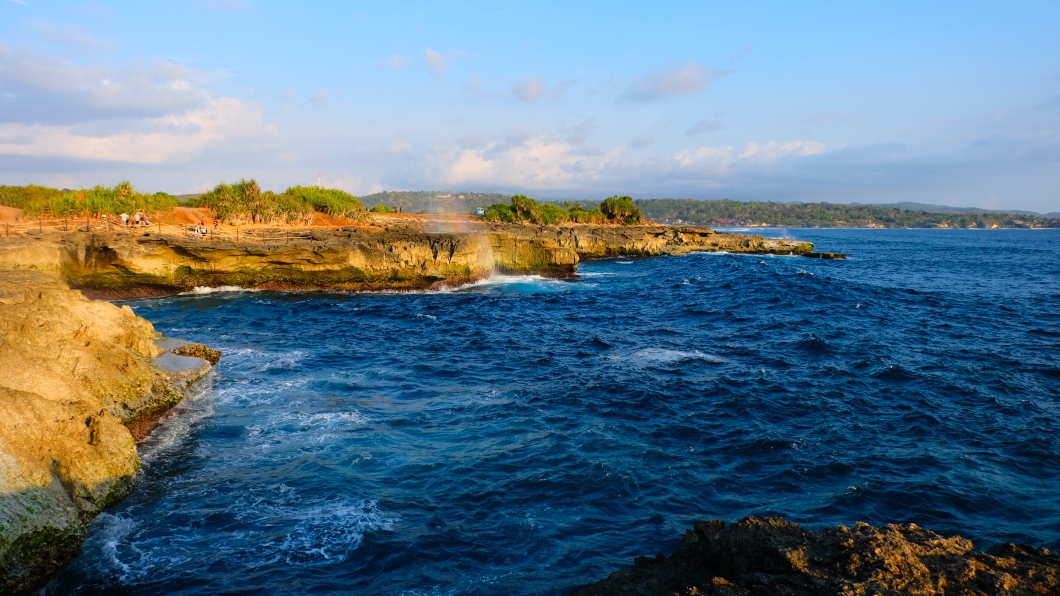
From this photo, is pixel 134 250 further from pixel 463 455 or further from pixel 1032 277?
pixel 1032 277

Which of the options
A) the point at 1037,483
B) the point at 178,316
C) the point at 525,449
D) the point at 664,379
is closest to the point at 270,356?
the point at 178,316

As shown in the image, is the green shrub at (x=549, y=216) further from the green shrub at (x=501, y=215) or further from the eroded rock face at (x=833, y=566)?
the eroded rock face at (x=833, y=566)

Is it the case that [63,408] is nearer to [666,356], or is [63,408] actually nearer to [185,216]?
[666,356]

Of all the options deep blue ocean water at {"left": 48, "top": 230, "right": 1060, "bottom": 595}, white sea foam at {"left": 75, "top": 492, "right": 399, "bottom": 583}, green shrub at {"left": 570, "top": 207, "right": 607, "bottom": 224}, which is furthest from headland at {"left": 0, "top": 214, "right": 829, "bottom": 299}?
green shrub at {"left": 570, "top": 207, "right": 607, "bottom": 224}

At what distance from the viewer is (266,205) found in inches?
2763

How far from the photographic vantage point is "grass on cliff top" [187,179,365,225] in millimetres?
67750

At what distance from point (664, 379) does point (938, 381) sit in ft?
30.7

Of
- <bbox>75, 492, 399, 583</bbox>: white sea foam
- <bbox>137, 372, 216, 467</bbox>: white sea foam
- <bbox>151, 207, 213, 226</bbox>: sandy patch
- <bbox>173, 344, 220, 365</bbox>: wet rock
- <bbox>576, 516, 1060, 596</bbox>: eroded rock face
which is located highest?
<bbox>151, 207, 213, 226</bbox>: sandy patch

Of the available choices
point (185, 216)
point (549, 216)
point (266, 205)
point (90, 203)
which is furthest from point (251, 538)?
point (549, 216)

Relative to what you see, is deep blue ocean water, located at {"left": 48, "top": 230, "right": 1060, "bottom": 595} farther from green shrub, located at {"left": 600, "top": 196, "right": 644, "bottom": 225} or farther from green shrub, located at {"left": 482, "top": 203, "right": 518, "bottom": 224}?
green shrub, located at {"left": 600, "top": 196, "right": 644, "bottom": 225}

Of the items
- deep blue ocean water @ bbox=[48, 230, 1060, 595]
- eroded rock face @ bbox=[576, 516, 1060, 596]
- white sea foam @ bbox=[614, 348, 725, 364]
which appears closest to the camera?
eroded rock face @ bbox=[576, 516, 1060, 596]

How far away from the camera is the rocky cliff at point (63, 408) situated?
10445 mm

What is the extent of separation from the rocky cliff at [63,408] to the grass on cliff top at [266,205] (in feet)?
158

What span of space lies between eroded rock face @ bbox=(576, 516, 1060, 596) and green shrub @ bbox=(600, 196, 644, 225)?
120 m
